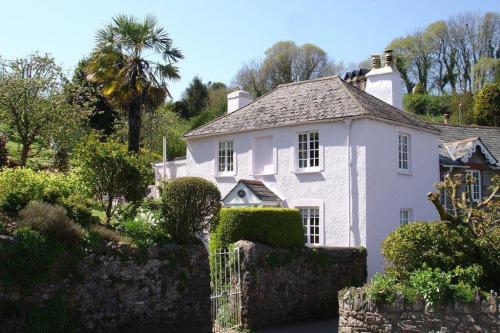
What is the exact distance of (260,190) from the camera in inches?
867

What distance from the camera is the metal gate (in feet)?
45.6

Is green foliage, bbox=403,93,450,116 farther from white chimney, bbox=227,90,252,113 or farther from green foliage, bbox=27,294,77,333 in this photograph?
green foliage, bbox=27,294,77,333

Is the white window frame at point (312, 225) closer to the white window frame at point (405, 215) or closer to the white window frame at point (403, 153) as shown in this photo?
the white window frame at point (405, 215)

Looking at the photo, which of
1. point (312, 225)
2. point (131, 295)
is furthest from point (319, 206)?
point (131, 295)

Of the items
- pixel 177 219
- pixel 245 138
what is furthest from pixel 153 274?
pixel 245 138

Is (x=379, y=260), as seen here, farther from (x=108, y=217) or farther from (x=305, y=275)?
(x=108, y=217)

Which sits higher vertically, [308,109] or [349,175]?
[308,109]

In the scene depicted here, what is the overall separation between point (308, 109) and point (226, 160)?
438cm

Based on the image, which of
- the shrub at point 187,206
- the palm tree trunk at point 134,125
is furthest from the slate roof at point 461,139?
the shrub at point 187,206

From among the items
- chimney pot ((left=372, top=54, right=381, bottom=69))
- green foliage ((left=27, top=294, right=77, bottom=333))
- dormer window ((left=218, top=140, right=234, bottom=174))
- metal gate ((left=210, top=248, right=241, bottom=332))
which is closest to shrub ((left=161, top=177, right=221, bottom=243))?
metal gate ((left=210, top=248, right=241, bottom=332))

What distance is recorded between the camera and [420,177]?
22578 mm

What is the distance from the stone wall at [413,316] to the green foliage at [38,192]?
19.9 feet

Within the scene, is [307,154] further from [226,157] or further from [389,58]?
[389,58]

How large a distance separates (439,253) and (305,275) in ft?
16.2
